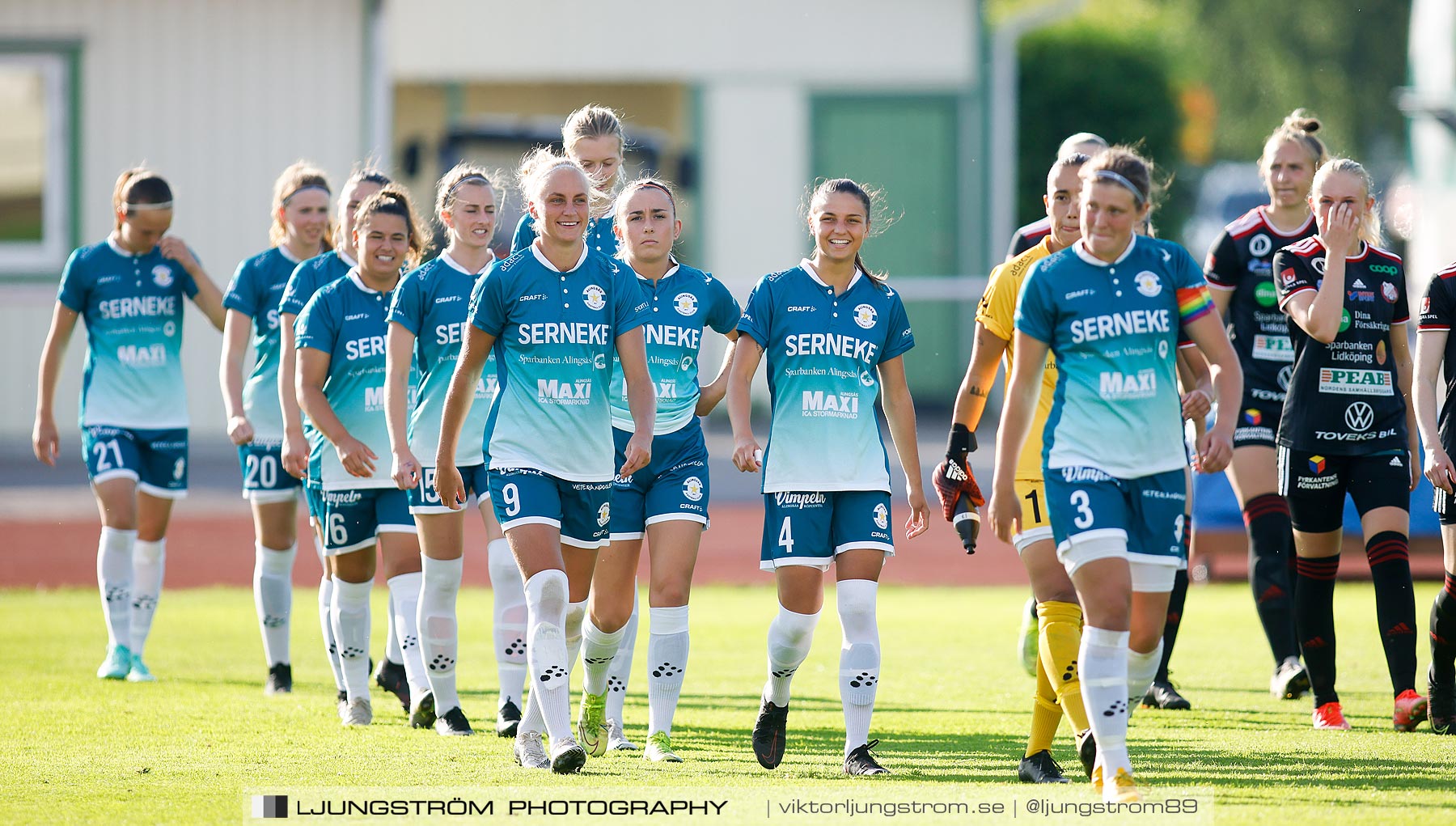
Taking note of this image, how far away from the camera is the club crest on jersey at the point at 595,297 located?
20.5ft

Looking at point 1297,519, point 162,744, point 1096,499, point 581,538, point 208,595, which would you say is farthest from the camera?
point 208,595

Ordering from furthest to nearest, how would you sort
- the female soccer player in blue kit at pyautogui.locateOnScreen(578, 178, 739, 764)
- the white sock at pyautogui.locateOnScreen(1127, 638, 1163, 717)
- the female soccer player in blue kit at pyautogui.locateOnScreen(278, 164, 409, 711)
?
1. the female soccer player in blue kit at pyautogui.locateOnScreen(278, 164, 409, 711)
2. the female soccer player in blue kit at pyautogui.locateOnScreen(578, 178, 739, 764)
3. the white sock at pyautogui.locateOnScreen(1127, 638, 1163, 717)

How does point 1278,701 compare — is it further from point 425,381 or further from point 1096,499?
point 425,381

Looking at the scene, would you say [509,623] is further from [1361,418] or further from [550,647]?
[1361,418]

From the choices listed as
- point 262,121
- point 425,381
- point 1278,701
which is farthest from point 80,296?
point 262,121

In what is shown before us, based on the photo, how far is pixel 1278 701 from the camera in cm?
796

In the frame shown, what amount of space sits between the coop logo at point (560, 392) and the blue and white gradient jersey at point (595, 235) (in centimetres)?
76

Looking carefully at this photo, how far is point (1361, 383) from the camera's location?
282 inches

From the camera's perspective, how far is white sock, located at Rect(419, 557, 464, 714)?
7102 millimetres

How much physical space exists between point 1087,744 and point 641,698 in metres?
2.86

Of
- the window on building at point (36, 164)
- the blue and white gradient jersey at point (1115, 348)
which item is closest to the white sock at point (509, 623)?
the blue and white gradient jersey at point (1115, 348)

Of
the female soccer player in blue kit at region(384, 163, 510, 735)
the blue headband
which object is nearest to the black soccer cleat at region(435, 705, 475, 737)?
the female soccer player in blue kit at region(384, 163, 510, 735)

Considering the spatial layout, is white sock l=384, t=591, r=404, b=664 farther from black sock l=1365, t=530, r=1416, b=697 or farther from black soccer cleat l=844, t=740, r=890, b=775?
black sock l=1365, t=530, r=1416, b=697

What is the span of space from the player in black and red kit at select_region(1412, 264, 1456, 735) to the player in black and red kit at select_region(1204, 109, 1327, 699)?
72 cm
